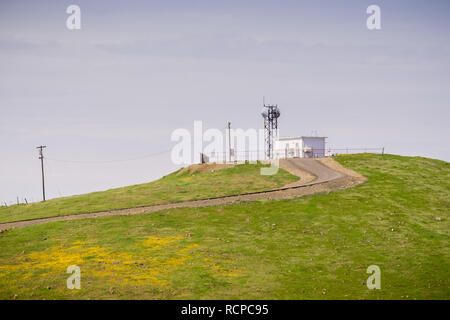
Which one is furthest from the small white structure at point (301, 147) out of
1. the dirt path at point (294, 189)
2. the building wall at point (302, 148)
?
the dirt path at point (294, 189)

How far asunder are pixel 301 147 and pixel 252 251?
51.0m

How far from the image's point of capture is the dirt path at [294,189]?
51062mm

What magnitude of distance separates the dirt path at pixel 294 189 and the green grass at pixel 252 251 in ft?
7.06

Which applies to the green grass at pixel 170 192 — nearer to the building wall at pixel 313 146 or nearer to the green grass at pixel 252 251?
the green grass at pixel 252 251

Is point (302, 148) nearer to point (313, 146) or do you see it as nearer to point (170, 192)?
point (313, 146)

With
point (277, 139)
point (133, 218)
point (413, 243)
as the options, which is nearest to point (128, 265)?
point (133, 218)

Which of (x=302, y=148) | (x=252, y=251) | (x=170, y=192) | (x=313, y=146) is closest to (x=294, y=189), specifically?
(x=170, y=192)

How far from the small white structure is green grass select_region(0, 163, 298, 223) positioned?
17690 mm

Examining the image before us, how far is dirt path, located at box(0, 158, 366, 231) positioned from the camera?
2010 inches

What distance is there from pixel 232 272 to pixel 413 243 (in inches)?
730

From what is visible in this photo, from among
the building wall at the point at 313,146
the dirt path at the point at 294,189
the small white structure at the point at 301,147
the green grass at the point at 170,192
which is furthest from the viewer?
the building wall at the point at 313,146

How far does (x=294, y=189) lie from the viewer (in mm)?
56844

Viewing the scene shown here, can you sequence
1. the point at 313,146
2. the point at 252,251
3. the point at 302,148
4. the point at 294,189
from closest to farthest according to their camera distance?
1. the point at 252,251
2. the point at 294,189
3. the point at 302,148
4. the point at 313,146
